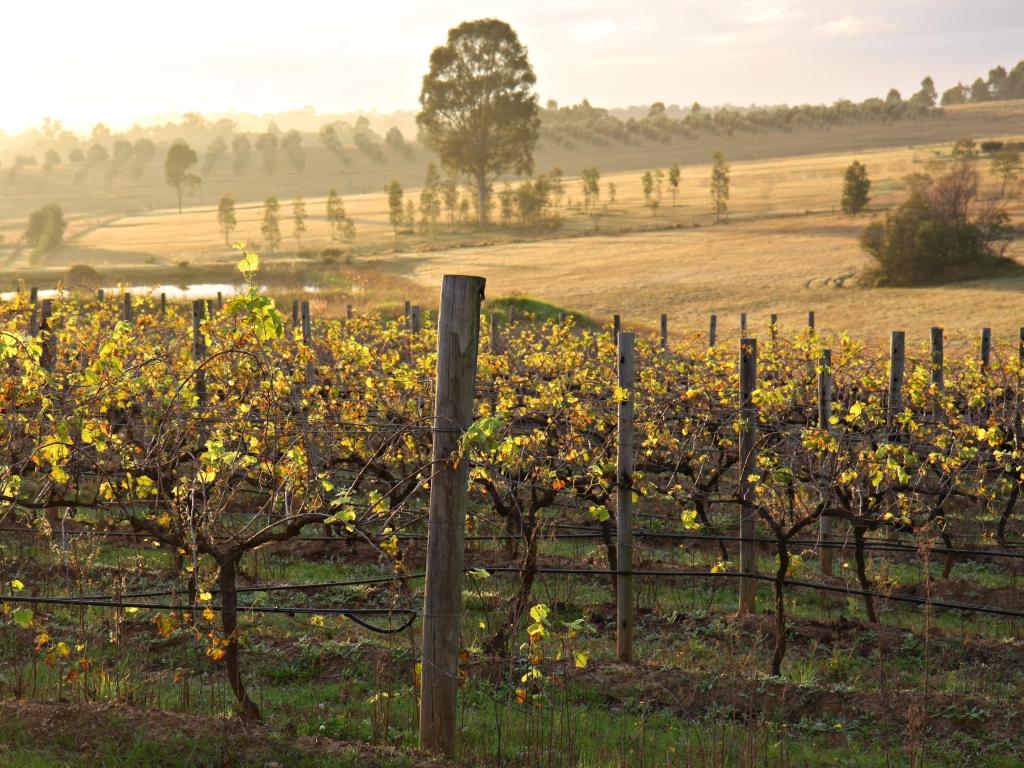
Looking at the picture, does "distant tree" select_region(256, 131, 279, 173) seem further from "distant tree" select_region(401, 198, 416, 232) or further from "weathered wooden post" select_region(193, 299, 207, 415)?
"weathered wooden post" select_region(193, 299, 207, 415)

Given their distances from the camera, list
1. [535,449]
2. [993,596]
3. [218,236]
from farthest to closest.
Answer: [218,236] → [993,596] → [535,449]

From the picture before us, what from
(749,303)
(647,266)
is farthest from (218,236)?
(749,303)

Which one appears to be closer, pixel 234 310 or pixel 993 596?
pixel 234 310

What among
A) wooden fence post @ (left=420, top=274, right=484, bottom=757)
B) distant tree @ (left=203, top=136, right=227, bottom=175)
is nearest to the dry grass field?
wooden fence post @ (left=420, top=274, right=484, bottom=757)

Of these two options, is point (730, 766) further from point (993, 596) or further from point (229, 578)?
point (993, 596)

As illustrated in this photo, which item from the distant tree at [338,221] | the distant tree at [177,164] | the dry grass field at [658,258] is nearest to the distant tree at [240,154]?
the distant tree at [177,164]

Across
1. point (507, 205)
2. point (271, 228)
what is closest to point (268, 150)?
point (271, 228)

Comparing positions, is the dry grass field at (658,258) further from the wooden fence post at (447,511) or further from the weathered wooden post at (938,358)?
the wooden fence post at (447,511)

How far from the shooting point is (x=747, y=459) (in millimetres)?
8984

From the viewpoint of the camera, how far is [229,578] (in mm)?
6145

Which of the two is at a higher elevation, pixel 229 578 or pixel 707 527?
pixel 229 578

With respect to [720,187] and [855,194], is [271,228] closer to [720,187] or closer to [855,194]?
[720,187]


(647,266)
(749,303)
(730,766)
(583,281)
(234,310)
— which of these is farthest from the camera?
(647,266)

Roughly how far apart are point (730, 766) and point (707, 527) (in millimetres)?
6277
